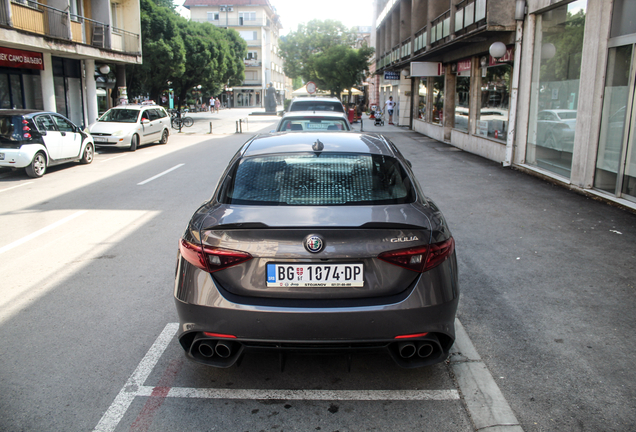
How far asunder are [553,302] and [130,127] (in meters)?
17.6

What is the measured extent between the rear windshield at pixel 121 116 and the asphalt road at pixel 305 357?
504 inches

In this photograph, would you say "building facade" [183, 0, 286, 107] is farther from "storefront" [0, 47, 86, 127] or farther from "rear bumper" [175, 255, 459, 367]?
"rear bumper" [175, 255, 459, 367]

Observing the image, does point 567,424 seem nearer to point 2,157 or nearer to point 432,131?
point 2,157

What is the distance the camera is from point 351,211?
10.5ft

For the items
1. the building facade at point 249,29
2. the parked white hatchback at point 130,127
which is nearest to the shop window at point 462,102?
the parked white hatchback at point 130,127

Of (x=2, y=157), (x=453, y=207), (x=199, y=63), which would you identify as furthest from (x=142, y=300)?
(x=199, y=63)

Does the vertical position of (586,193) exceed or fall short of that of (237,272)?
it falls short

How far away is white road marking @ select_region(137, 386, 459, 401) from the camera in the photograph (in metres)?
3.29

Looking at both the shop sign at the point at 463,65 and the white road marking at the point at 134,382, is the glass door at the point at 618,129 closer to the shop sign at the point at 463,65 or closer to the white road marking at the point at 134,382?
the white road marking at the point at 134,382

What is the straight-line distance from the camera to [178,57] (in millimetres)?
37250

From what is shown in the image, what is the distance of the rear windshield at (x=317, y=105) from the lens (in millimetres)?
14305

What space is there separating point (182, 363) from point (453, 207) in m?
6.46

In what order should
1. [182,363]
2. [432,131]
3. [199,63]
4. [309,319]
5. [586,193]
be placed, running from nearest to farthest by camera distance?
[309,319], [182,363], [586,193], [432,131], [199,63]

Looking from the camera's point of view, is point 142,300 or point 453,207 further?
point 453,207
